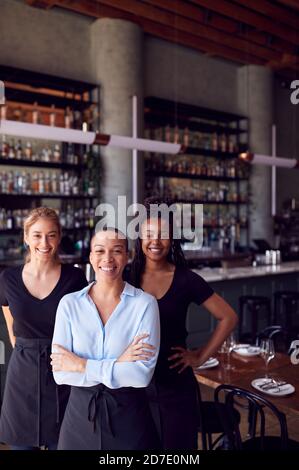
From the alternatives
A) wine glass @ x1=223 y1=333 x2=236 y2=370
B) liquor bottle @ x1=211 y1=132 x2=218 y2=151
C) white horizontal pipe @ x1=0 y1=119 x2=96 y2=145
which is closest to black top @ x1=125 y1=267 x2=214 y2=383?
wine glass @ x1=223 y1=333 x2=236 y2=370

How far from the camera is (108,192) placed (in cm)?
680

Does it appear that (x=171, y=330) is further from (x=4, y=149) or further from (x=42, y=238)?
(x=4, y=149)

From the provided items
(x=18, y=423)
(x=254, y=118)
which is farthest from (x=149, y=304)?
(x=254, y=118)

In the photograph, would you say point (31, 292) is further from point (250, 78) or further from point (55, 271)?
point (250, 78)

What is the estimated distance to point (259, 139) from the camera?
8.75 m

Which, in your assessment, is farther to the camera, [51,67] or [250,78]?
[250,78]

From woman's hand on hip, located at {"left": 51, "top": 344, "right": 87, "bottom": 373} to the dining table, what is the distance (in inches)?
47.5

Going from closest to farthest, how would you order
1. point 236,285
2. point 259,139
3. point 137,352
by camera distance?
point 137,352, point 236,285, point 259,139

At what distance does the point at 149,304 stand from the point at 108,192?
5.29 m

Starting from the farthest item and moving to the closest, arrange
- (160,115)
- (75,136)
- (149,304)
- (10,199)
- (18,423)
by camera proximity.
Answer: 1. (160,115)
2. (10,199)
3. (75,136)
4. (18,423)
5. (149,304)

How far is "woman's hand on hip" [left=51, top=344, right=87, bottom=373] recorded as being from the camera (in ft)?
5.03

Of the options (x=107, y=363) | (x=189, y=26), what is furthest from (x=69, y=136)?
(x=189, y=26)

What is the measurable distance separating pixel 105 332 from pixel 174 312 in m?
0.50

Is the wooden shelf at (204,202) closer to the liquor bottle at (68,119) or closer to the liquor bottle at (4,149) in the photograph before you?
the liquor bottle at (68,119)
